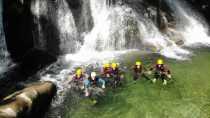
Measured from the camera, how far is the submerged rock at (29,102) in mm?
14833

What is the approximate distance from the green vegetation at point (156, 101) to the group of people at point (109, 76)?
445 millimetres

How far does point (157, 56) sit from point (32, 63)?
9.04 meters

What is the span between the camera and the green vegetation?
1716cm

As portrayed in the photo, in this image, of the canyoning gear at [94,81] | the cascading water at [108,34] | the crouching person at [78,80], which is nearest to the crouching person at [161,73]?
the canyoning gear at [94,81]

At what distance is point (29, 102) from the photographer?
15.9 metres

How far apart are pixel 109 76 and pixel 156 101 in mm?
3395

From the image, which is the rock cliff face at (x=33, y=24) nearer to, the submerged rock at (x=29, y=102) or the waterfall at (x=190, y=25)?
the waterfall at (x=190, y=25)

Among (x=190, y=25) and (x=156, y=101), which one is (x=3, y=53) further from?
(x=190, y=25)

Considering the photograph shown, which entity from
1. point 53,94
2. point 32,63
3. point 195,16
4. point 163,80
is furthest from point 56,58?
point 195,16

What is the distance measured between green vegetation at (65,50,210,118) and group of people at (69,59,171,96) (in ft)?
1.46

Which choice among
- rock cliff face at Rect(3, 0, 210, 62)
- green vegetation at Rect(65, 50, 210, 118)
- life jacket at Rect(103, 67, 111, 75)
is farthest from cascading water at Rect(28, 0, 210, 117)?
green vegetation at Rect(65, 50, 210, 118)

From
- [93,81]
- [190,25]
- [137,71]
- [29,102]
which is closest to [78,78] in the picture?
[93,81]

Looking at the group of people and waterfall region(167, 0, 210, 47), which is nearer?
the group of people

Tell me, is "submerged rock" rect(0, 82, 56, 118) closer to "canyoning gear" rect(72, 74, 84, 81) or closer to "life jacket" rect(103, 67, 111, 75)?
"canyoning gear" rect(72, 74, 84, 81)
